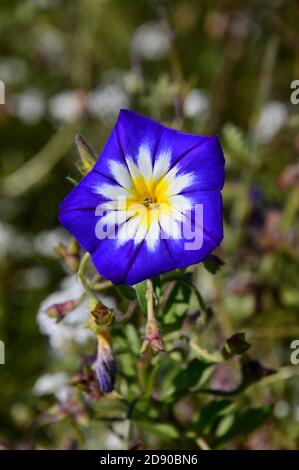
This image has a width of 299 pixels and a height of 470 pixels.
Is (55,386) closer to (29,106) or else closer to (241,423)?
(241,423)

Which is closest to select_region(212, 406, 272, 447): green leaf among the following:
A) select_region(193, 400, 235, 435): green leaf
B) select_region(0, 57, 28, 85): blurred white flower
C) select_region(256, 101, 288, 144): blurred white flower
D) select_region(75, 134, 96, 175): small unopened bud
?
select_region(193, 400, 235, 435): green leaf

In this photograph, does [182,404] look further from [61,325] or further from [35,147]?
[35,147]

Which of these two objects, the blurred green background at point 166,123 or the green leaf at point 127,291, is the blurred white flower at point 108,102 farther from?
the green leaf at point 127,291

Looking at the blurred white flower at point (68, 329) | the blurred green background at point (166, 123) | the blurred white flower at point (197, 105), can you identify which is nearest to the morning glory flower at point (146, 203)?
the blurred green background at point (166, 123)

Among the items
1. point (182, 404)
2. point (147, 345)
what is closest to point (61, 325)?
point (182, 404)

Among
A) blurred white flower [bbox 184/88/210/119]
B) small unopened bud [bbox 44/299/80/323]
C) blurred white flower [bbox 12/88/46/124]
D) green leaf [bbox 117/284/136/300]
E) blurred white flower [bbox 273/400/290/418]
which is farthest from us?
blurred white flower [bbox 12/88/46/124]

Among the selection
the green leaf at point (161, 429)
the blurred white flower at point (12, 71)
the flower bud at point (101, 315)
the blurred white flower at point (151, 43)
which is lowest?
the green leaf at point (161, 429)

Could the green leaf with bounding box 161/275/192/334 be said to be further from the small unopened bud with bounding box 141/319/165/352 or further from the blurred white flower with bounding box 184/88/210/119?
the blurred white flower with bounding box 184/88/210/119

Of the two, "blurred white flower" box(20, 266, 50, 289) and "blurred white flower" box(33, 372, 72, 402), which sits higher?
"blurred white flower" box(20, 266, 50, 289)

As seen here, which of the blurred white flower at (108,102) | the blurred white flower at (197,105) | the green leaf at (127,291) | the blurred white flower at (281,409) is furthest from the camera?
the blurred white flower at (108,102)
